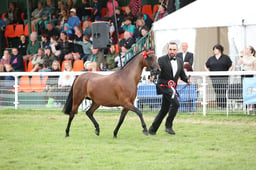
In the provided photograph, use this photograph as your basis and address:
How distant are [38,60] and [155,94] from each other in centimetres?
651

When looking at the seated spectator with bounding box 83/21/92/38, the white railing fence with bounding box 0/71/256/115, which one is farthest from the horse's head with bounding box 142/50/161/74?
the seated spectator with bounding box 83/21/92/38

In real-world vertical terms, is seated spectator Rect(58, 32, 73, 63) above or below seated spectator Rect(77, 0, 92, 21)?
below

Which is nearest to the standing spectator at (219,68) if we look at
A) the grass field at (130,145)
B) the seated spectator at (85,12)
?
the grass field at (130,145)

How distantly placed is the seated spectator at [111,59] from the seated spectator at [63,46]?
2330 mm

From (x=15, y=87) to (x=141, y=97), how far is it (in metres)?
3.93

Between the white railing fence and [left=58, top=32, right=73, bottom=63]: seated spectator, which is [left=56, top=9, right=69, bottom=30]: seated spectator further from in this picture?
the white railing fence

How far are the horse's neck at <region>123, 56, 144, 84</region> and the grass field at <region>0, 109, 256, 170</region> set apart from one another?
3.83 ft

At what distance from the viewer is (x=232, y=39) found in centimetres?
1625

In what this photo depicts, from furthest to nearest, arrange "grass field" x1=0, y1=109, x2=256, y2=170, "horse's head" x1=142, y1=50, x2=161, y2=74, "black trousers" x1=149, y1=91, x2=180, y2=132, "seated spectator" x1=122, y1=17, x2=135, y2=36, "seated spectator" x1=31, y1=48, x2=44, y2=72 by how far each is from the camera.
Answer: "seated spectator" x1=31, y1=48, x2=44, y2=72
"seated spectator" x1=122, y1=17, x2=135, y2=36
"black trousers" x1=149, y1=91, x2=180, y2=132
"horse's head" x1=142, y1=50, x2=161, y2=74
"grass field" x1=0, y1=109, x2=256, y2=170

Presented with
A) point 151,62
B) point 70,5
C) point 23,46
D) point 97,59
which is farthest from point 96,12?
point 151,62

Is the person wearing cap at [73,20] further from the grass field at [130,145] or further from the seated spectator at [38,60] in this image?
the grass field at [130,145]

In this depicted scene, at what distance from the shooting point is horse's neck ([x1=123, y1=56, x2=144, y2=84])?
450 inches

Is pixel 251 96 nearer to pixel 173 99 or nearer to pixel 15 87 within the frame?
pixel 173 99

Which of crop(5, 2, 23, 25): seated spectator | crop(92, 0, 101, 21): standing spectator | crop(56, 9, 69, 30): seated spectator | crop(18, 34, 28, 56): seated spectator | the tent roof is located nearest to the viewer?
the tent roof
